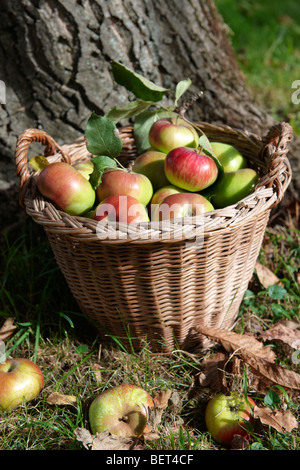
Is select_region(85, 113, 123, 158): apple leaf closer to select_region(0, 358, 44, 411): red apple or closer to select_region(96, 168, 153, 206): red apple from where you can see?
select_region(96, 168, 153, 206): red apple

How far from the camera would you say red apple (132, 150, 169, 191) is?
68.4 inches

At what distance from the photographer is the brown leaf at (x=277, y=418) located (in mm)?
1365

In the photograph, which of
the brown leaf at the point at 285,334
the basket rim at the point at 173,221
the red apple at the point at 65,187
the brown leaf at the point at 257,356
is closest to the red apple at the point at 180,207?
the basket rim at the point at 173,221

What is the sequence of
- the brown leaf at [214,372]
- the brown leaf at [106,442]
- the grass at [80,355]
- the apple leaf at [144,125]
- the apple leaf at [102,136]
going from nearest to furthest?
the brown leaf at [106,442] < the grass at [80,355] < the brown leaf at [214,372] < the apple leaf at [102,136] < the apple leaf at [144,125]

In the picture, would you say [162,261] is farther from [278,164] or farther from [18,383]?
[18,383]

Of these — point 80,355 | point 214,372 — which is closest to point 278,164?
point 214,372

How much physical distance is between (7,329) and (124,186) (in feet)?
2.54

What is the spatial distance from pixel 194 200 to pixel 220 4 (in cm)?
370

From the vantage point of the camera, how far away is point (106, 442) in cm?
130

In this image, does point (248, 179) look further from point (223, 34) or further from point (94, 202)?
point (223, 34)

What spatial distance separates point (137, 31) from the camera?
2141mm

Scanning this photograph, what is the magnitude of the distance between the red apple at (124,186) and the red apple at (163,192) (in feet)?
0.08

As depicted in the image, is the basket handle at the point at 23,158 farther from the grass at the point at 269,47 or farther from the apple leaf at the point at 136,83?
the grass at the point at 269,47

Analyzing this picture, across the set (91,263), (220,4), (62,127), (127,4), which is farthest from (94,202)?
(220,4)
